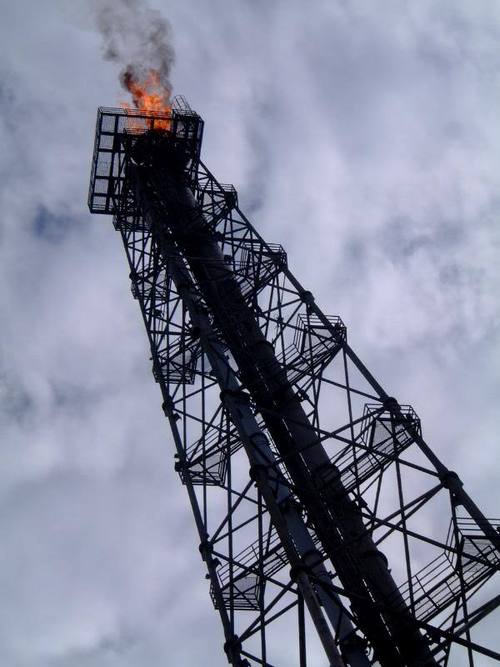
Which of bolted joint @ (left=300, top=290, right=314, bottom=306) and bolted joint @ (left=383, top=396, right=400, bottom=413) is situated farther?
bolted joint @ (left=300, top=290, right=314, bottom=306)

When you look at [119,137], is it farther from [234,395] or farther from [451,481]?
[451,481]

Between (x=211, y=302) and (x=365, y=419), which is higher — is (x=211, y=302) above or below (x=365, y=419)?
above

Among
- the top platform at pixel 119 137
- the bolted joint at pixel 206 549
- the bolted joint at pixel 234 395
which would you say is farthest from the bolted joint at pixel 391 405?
the top platform at pixel 119 137

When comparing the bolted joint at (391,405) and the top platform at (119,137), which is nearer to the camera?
the bolted joint at (391,405)

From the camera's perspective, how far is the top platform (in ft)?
90.0

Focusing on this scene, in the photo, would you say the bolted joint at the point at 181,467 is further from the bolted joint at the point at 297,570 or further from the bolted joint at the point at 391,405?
the bolted joint at the point at 297,570

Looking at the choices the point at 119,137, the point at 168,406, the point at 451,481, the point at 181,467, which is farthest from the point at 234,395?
the point at 119,137

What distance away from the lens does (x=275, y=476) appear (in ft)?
50.8

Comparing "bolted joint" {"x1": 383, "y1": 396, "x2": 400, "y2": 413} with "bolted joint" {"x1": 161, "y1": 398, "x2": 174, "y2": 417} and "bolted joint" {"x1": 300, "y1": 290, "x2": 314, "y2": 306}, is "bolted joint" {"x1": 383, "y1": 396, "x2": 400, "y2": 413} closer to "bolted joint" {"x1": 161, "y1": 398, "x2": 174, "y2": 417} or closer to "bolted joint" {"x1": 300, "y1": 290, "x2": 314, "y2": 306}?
"bolted joint" {"x1": 300, "y1": 290, "x2": 314, "y2": 306}

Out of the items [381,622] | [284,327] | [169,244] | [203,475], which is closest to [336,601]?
[381,622]

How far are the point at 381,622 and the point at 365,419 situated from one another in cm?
444

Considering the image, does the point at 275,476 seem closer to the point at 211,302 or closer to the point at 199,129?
the point at 211,302

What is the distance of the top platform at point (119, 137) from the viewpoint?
2744cm

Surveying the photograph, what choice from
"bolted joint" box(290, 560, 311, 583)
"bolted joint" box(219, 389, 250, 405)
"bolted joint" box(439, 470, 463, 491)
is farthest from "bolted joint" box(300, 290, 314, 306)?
"bolted joint" box(290, 560, 311, 583)
